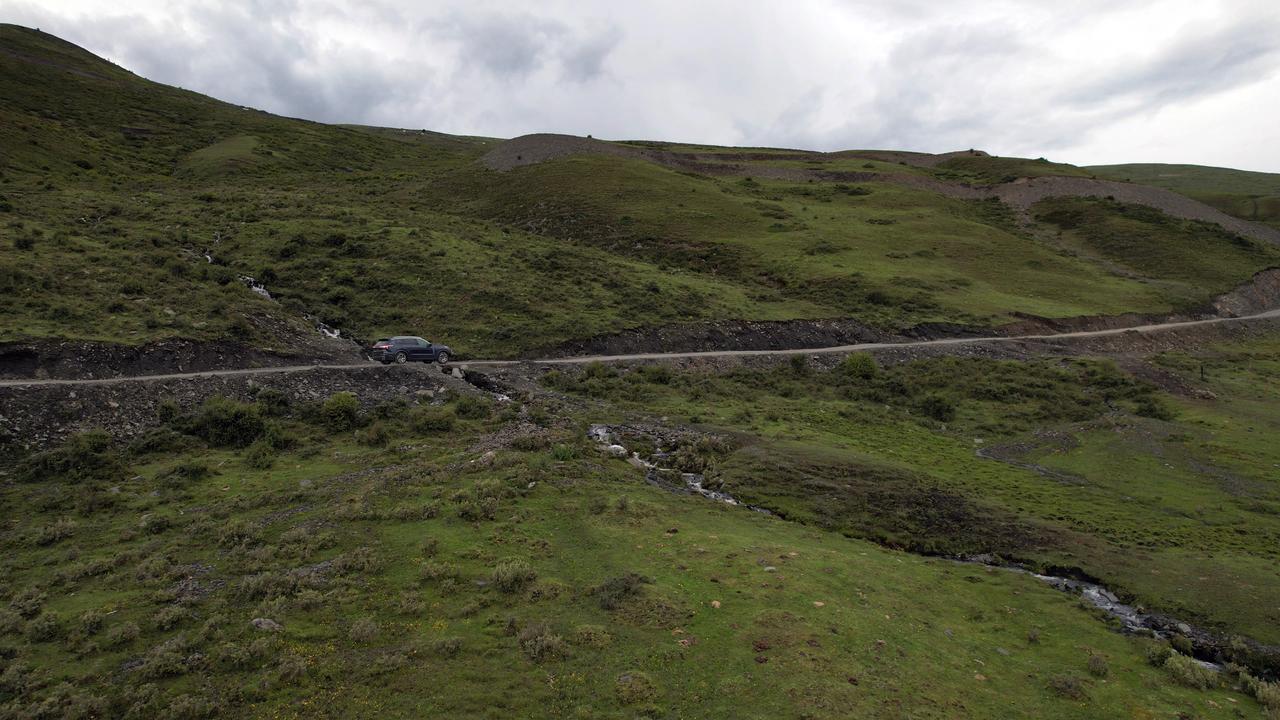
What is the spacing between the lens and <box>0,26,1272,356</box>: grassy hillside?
47.4m

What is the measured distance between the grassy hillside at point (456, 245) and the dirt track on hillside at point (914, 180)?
3592 mm

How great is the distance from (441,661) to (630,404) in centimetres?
2676

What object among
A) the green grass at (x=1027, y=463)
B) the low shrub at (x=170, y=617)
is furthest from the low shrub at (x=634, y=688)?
the green grass at (x=1027, y=463)

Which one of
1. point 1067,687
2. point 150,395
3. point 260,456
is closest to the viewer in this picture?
point 1067,687

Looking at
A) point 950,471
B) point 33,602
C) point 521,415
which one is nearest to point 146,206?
point 521,415

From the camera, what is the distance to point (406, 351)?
44.4m

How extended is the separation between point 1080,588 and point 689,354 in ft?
108

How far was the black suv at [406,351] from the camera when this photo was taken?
43.8m

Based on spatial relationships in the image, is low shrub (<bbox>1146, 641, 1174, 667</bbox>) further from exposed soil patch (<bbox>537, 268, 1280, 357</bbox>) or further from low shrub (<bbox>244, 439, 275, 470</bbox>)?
exposed soil patch (<bbox>537, 268, 1280, 357</bbox>)

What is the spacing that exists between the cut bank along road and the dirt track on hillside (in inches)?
1432

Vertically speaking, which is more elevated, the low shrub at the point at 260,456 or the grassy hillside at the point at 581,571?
the low shrub at the point at 260,456

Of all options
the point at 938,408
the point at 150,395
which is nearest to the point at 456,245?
the point at 150,395

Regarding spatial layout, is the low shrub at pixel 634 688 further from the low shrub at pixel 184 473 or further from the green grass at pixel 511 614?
the low shrub at pixel 184 473

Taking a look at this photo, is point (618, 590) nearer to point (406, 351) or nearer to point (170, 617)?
point (170, 617)
